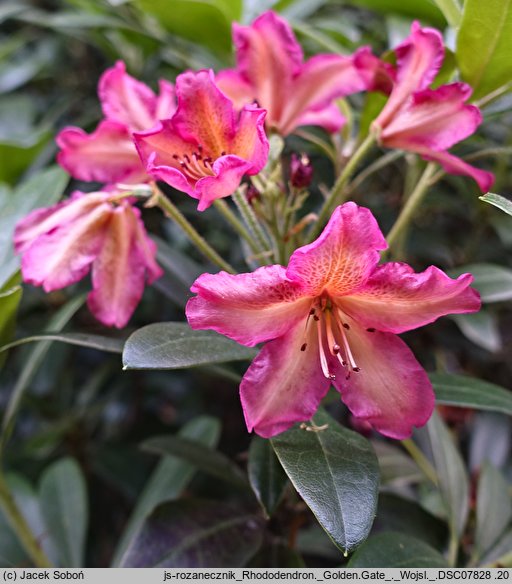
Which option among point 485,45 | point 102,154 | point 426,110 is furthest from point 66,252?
point 485,45

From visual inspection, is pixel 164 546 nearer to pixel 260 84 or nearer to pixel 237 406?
pixel 260 84

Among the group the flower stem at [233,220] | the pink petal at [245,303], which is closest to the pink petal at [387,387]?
the pink petal at [245,303]

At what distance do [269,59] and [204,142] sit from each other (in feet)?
0.77

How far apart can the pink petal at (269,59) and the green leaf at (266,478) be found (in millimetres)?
490

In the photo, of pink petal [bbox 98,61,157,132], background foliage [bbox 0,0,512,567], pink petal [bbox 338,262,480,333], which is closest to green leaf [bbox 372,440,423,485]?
background foliage [bbox 0,0,512,567]

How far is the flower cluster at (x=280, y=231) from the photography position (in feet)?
2.23

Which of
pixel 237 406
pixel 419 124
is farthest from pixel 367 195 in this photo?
pixel 419 124

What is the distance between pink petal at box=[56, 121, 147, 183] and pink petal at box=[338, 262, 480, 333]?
420 mm

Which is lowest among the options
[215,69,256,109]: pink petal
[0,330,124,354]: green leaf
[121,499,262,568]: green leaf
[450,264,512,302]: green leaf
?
[121,499,262,568]: green leaf

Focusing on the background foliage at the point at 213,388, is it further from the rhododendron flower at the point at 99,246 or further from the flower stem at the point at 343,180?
the flower stem at the point at 343,180

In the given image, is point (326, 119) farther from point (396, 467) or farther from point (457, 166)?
point (396, 467)

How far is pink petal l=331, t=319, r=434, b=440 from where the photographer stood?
725 millimetres

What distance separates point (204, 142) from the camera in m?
0.81

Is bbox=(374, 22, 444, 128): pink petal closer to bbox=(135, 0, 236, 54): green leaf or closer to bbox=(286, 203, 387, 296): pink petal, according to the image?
bbox=(286, 203, 387, 296): pink petal
